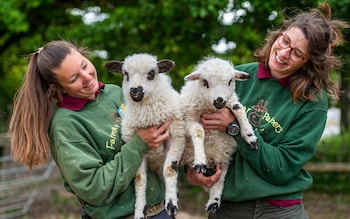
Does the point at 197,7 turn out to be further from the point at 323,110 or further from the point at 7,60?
the point at 7,60

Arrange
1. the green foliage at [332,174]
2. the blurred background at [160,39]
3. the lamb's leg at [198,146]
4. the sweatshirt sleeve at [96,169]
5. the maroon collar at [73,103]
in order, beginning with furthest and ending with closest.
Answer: the green foliage at [332,174], the blurred background at [160,39], the maroon collar at [73,103], the lamb's leg at [198,146], the sweatshirt sleeve at [96,169]

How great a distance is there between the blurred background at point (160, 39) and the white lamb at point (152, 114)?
175 cm

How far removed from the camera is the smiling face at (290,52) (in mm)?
2854

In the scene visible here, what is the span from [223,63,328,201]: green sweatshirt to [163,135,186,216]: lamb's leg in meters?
0.35

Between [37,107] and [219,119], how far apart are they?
110cm

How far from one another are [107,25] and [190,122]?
→ 3698 millimetres

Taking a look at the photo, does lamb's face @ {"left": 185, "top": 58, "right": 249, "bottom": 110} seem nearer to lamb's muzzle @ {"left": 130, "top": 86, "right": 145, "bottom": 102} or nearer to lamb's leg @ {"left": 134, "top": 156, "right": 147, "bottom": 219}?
lamb's muzzle @ {"left": 130, "top": 86, "right": 145, "bottom": 102}

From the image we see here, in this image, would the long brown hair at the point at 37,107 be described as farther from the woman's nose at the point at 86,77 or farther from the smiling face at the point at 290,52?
the smiling face at the point at 290,52

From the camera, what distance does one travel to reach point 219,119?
2.89m

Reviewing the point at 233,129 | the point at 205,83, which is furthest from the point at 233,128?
the point at 205,83

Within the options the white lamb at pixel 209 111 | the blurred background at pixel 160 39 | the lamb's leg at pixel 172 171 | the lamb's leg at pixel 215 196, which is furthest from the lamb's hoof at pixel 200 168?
the blurred background at pixel 160 39

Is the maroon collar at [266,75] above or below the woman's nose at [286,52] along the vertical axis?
below

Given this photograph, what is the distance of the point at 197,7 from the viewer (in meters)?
5.42

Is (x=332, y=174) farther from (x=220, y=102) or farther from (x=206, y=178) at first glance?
(x=220, y=102)
